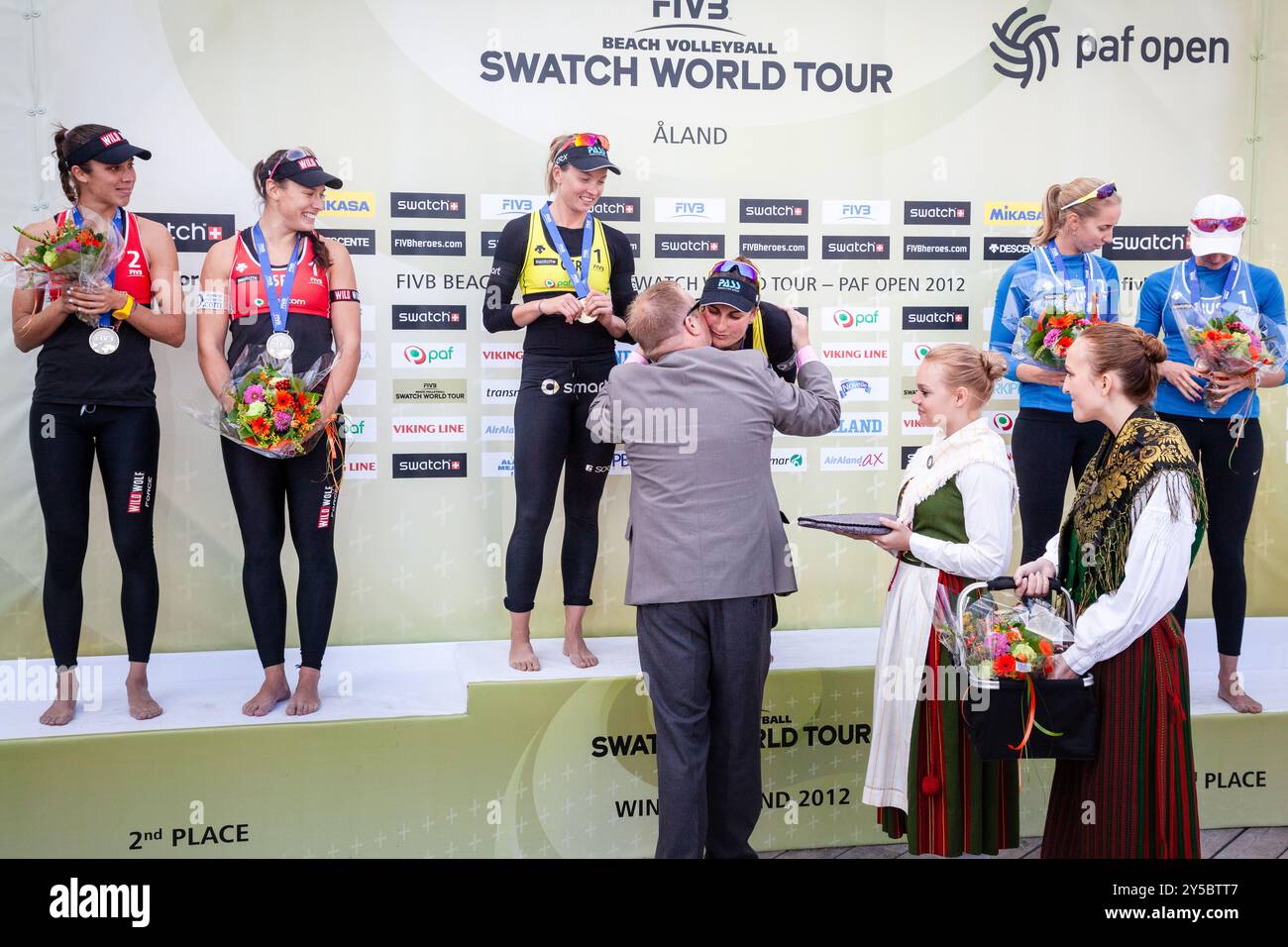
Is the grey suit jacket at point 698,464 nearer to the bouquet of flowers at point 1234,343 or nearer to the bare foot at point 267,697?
the bare foot at point 267,697

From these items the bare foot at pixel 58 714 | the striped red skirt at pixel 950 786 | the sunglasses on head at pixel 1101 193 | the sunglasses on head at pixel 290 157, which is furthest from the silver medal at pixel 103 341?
the sunglasses on head at pixel 1101 193

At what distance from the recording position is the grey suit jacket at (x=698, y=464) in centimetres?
272

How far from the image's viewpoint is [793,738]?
12.1ft

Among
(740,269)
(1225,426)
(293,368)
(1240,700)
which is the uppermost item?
(740,269)

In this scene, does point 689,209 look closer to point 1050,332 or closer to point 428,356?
point 428,356

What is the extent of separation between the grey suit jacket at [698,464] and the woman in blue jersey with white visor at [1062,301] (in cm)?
157

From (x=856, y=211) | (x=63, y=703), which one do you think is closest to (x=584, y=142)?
(x=856, y=211)

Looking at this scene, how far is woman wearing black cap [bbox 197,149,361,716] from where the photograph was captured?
3.48 metres

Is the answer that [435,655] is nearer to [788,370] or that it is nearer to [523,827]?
[523,827]

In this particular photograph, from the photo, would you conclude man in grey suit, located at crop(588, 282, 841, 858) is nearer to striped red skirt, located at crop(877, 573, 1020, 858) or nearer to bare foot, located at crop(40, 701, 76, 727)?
striped red skirt, located at crop(877, 573, 1020, 858)

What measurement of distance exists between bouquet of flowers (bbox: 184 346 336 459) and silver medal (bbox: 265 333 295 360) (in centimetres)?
2

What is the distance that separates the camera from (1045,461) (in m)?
3.99

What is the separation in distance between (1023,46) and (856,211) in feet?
3.31
